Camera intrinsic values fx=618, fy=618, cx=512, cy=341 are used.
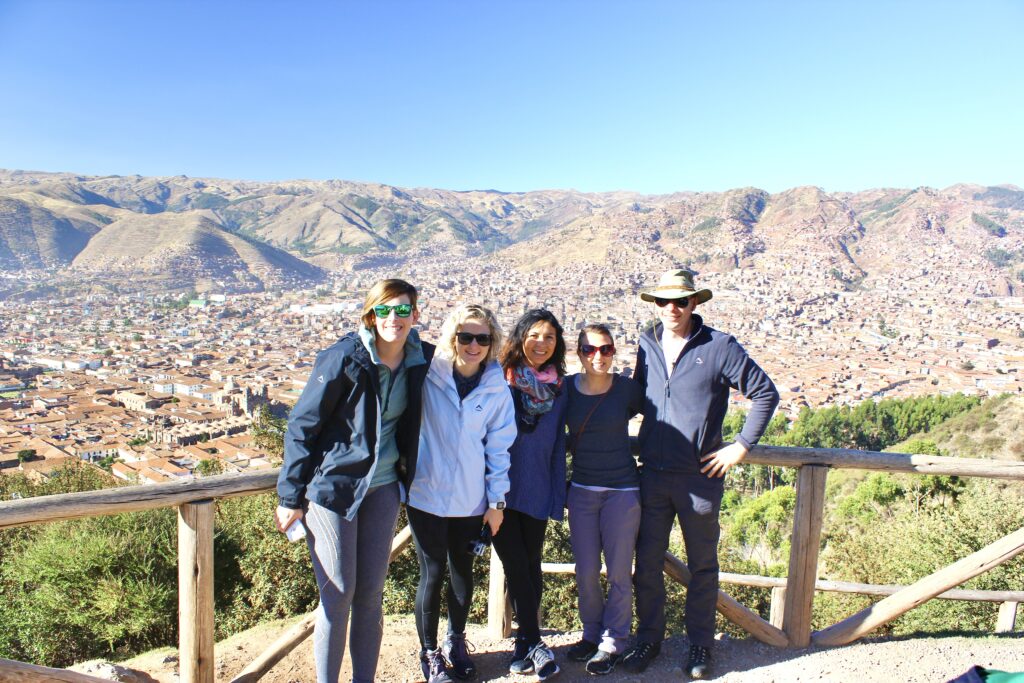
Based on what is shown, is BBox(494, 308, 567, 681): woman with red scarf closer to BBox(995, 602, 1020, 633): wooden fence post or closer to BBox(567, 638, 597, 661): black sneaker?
BBox(567, 638, 597, 661): black sneaker

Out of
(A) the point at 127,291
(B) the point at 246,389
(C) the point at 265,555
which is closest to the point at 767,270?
(B) the point at 246,389

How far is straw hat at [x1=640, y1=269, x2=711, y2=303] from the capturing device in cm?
225

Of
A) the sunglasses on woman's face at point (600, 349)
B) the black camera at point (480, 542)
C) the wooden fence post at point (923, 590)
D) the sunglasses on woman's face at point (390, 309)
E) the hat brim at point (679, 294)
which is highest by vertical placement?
the hat brim at point (679, 294)

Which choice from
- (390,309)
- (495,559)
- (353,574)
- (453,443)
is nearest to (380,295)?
(390,309)

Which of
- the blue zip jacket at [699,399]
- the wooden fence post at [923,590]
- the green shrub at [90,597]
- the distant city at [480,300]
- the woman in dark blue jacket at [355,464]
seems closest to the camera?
the woman in dark blue jacket at [355,464]

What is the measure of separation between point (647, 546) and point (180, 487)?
1676mm

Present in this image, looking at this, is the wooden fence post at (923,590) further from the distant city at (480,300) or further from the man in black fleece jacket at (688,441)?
the distant city at (480,300)

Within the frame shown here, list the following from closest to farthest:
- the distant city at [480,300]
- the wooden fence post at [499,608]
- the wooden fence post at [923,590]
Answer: the wooden fence post at [923,590] < the wooden fence post at [499,608] < the distant city at [480,300]

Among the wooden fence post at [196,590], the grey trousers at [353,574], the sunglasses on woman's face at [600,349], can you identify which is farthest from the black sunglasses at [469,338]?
the wooden fence post at [196,590]

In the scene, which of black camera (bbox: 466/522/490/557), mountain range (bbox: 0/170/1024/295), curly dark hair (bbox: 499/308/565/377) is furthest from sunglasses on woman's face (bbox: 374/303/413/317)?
mountain range (bbox: 0/170/1024/295)

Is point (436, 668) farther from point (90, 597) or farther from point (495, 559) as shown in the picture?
point (90, 597)

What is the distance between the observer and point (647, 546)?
2.38m

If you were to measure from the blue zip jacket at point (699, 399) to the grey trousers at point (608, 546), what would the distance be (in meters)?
0.21

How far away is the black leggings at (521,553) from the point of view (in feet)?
7.43
